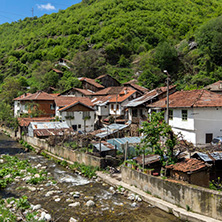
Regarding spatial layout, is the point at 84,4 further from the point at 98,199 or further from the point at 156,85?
the point at 98,199

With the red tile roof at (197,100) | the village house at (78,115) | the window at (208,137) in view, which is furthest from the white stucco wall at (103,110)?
the window at (208,137)

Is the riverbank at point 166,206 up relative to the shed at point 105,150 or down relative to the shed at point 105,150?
down

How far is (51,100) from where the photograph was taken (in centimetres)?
4184

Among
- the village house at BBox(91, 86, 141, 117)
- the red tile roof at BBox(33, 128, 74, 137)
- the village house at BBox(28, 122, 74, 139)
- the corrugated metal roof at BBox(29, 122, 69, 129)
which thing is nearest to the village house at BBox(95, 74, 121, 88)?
the village house at BBox(91, 86, 141, 117)

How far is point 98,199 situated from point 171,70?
1946 inches

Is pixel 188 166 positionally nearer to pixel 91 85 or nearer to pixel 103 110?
pixel 103 110

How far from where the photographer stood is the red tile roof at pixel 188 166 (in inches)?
453

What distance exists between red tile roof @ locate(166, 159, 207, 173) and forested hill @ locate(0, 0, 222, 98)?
33599 millimetres

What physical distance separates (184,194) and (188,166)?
195 centimetres

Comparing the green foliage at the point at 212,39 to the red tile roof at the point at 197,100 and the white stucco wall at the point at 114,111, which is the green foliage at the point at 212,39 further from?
the red tile roof at the point at 197,100

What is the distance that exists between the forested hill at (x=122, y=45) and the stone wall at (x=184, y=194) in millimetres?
34841

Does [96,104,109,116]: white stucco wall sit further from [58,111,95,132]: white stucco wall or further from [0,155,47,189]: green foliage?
[0,155,47,189]: green foliage

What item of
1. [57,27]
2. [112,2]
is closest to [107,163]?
[57,27]

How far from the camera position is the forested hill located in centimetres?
4989
